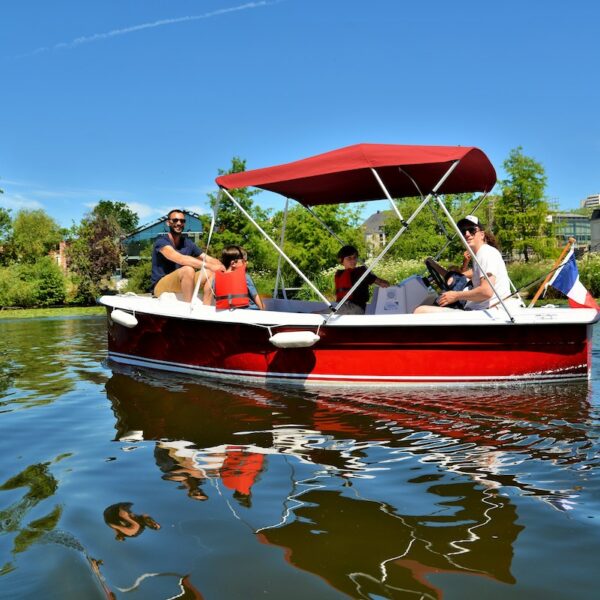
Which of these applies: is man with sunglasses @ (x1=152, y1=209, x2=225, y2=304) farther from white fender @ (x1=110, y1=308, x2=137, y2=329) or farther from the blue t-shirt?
white fender @ (x1=110, y1=308, x2=137, y2=329)

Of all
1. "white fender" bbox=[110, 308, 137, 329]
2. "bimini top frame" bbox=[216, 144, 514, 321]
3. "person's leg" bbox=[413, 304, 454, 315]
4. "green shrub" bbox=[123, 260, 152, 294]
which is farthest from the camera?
"green shrub" bbox=[123, 260, 152, 294]

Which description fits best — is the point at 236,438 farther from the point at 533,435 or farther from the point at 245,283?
the point at 245,283

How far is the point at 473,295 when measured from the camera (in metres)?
6.23

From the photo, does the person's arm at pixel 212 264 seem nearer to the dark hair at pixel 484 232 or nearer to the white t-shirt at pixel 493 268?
the dark hair at pixel 484 232

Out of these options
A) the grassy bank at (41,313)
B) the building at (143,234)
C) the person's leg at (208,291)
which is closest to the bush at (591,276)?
the person's leg at (208,291)

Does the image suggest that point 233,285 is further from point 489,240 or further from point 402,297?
point 489,240

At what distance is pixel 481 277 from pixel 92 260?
47.5 meters

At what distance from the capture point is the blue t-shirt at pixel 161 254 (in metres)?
7.81

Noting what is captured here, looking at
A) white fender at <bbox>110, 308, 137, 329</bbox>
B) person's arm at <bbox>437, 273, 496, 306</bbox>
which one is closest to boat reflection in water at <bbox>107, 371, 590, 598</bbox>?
person's arm at <bbox>437, 273, 496, 306</bbox>

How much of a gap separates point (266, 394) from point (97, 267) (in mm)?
46136

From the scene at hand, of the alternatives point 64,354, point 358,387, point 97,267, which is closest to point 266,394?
point 358,387

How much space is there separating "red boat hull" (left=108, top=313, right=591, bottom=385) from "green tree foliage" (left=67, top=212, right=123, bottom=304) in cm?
4139

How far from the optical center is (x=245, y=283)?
7.02 metres

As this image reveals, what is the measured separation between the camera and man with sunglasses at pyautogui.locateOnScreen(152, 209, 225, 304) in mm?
7531
